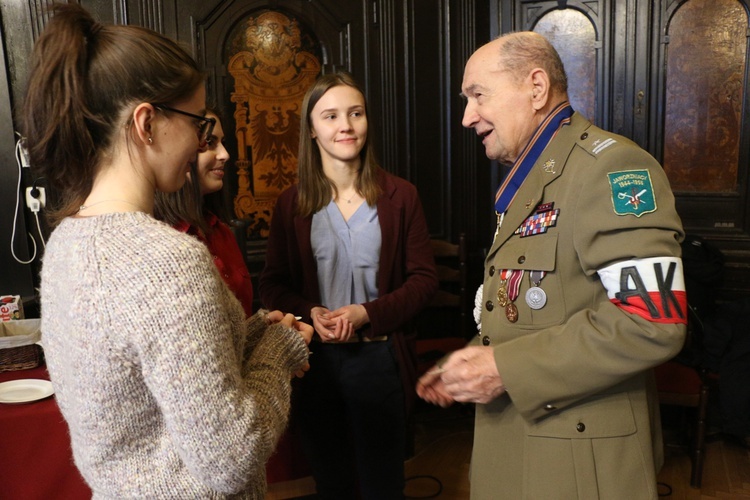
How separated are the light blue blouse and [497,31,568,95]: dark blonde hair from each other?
79 centimetres

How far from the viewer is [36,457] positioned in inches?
64.3

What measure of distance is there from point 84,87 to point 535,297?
95cm

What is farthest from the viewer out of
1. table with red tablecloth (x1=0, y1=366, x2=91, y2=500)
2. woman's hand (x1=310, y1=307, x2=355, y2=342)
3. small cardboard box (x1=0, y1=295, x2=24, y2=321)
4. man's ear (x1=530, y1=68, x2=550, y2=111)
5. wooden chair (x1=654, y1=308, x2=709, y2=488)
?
wooden chair (x1=654, y1=308, x2=709, y2=488)

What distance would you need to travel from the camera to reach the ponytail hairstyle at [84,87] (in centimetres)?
94

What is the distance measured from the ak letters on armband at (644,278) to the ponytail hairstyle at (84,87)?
84cm

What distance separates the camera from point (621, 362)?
119 centimetres

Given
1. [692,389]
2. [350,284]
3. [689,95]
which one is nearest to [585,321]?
[350,284]

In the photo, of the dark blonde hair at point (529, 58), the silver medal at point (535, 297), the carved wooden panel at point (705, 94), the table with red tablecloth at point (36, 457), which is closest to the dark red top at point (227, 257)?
the table with red tablecloth at point (36, 457)

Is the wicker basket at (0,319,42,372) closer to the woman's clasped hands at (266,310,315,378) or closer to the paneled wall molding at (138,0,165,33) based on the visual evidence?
the woman's clasped hands at (266,310,315,378)

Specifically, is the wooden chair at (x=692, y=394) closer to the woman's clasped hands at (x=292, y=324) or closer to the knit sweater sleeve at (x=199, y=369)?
the woman's clasped hands at (x=292, y=324)

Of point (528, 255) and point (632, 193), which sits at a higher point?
point (632, 193)

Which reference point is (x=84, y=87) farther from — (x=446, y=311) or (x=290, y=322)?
(x=446, y=311)

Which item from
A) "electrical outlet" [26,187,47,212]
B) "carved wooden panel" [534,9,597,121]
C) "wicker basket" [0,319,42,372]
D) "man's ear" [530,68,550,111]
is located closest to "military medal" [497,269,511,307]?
"man's ear" [530,68,550,111]

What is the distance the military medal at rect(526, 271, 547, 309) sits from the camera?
4.38 ft
